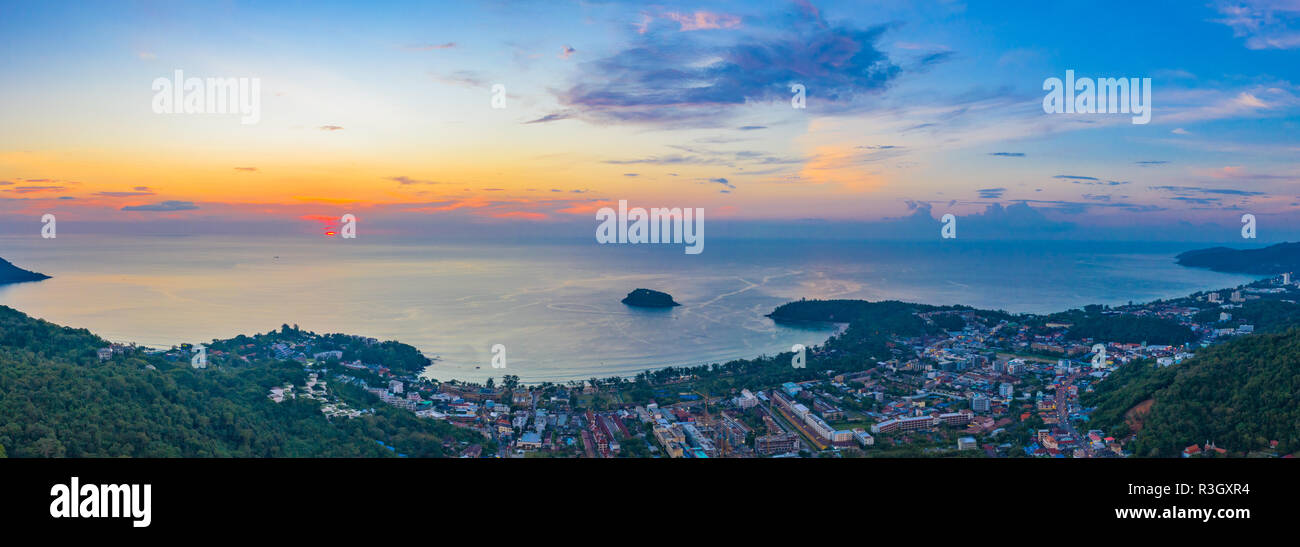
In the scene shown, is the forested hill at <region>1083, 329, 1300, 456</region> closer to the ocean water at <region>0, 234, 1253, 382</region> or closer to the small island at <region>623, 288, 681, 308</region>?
the ocean water at <region>0, 234, 1253, 382</region>

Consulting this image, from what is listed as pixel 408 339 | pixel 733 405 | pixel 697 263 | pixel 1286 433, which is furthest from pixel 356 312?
pixel 697 263

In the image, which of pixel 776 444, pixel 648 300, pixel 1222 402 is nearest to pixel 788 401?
pixel 776 444

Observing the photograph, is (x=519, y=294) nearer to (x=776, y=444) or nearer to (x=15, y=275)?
(x=15, y=275)

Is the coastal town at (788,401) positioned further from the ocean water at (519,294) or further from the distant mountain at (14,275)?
the distant mountain at (14,275)

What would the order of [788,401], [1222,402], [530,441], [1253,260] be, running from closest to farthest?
[1222,402]
[530,441]
[788,401]
[1253,260]
